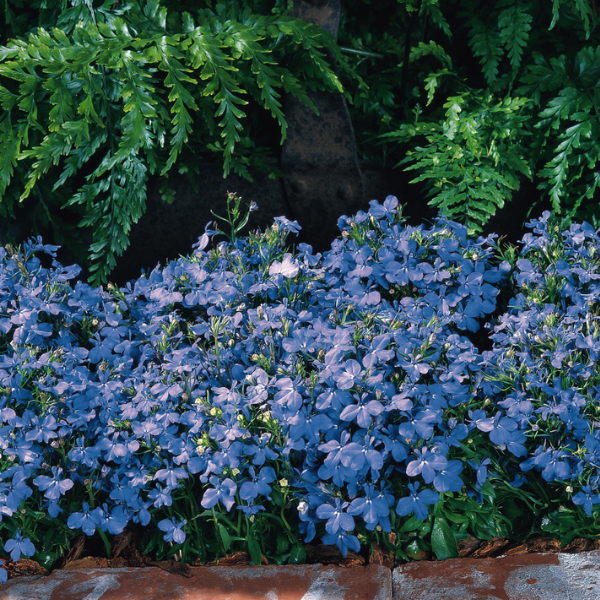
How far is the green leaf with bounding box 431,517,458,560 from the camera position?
6.53ft

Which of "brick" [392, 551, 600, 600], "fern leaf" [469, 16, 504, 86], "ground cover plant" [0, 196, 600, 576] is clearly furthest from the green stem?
"fern leaf" [469, 16, 504, 86]

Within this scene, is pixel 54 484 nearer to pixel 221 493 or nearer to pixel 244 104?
pixel 221 493

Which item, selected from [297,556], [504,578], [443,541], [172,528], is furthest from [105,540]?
[504,578]

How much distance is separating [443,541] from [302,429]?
0.59 meters

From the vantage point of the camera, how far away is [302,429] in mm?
1912

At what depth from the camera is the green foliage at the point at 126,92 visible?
2.74 metres

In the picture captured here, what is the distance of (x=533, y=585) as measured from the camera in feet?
5.83

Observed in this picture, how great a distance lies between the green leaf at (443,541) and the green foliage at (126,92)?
177 cm

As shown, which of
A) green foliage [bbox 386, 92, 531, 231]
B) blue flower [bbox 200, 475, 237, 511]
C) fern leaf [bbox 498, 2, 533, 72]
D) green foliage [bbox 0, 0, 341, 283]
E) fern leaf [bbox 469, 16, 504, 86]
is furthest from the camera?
fern leaf [bbox 469, 16, 504, 86]

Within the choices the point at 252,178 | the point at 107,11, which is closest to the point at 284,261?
the point at 252,178

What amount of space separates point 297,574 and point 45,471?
93 cm

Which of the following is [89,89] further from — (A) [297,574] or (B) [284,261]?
(A) [297,574]

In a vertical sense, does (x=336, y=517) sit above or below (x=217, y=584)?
above

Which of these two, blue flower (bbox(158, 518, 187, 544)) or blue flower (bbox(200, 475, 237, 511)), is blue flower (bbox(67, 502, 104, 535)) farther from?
blue flower (bbox(200, 475, 237, 511))
